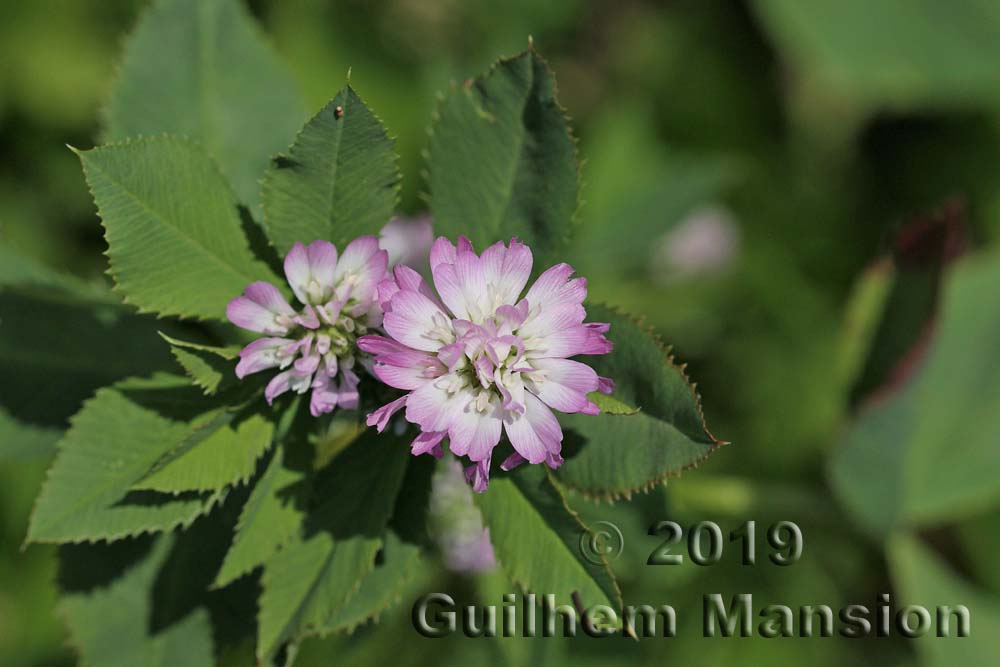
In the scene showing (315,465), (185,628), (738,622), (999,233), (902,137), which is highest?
(902,137)

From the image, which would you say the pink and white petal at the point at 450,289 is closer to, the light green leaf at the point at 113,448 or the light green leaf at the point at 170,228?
the light green leaf at the point at 170,228

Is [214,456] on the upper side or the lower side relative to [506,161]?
lower

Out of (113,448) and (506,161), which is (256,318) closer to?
(113,448)

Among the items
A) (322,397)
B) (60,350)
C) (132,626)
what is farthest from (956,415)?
(60,350)

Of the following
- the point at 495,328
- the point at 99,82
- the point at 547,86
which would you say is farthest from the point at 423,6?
the point at 495,328

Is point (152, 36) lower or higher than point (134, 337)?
higher

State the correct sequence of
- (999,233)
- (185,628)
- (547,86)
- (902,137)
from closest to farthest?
(547,86), (185,628), (999,233), (902,137)

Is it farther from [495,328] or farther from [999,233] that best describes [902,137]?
[495,328]

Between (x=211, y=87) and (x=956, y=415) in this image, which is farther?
(x=956, y=415)
